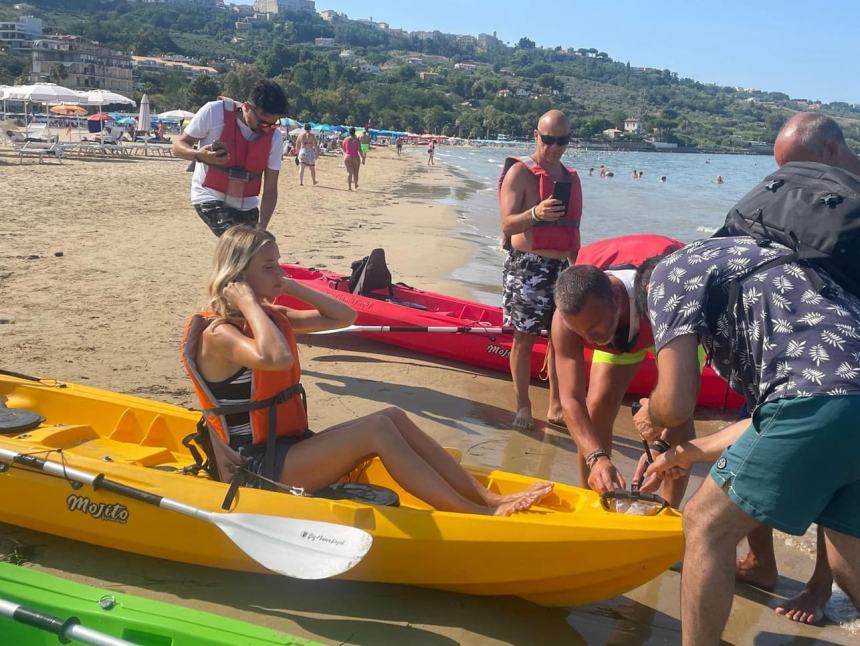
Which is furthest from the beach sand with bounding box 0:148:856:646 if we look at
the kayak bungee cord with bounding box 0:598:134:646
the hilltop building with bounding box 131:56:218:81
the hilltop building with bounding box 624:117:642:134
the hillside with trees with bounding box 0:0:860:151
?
the hilltop building with bounding box 131:56:218:81

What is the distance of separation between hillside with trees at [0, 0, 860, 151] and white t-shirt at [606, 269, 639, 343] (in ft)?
218

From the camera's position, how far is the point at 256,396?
Answer: 10.8 ft

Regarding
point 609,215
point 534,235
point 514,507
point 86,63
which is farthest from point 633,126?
point 514,507

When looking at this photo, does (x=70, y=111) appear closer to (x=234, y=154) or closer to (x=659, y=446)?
(x=234, y=154)

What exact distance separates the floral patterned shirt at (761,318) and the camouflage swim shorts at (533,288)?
256cm

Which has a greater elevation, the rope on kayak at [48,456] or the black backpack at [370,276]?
the black backpack at [370,276]

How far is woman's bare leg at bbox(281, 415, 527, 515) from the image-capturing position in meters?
3.28

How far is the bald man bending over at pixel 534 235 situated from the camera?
5125 millimetres

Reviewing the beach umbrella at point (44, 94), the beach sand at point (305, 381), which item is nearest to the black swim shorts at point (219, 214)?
the beach sand at point (305, 381)

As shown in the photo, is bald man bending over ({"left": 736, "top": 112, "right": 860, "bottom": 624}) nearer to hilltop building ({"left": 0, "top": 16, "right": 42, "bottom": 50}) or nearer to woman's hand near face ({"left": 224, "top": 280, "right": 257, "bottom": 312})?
woman's hand near face ({"left": 224, "top": 280, "right": 257, "bottom": 312})

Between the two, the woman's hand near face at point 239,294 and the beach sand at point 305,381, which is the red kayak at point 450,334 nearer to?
the beach sand at point 305,381

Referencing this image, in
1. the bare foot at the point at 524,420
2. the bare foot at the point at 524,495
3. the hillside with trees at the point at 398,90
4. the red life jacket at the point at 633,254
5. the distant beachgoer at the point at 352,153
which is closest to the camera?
the bare foot at the point at 524,495

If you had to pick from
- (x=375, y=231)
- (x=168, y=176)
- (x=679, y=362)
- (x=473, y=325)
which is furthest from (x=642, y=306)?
(x=168, y=176)

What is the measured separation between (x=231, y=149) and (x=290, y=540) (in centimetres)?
330
